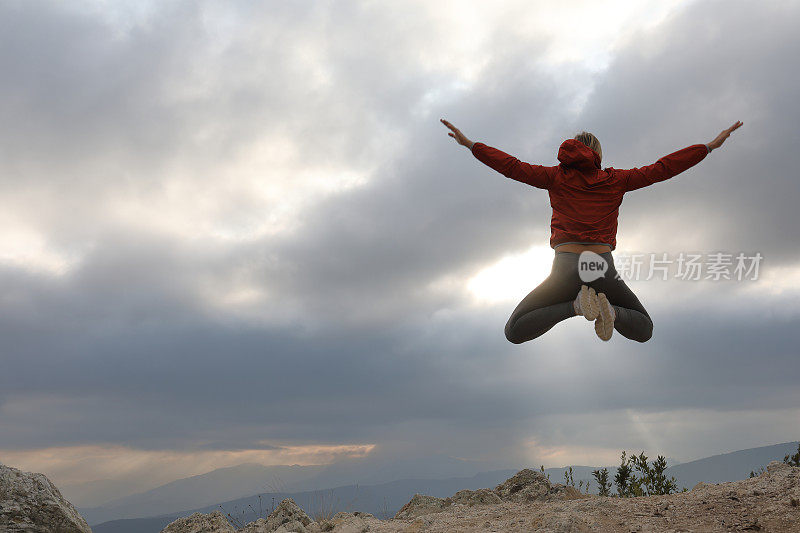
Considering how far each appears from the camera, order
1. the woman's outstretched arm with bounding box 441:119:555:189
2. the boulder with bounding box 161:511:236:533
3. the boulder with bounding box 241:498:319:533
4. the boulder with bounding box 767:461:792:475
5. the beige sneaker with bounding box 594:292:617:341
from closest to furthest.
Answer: the beige sneaker with bounding box 594:292:617:341, the woman's outstretched arm with bounding box 441:119:555:189, the boulder with bounding box 767:461:792:475, the boulder with bounding box 241:498:319:533, the boulder with bounding box 161:511:236:533

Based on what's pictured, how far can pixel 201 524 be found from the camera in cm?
941

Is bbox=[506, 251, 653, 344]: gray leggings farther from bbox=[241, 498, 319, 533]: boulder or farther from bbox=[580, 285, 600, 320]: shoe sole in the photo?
bbox=[241, 498, 319, 533]: boulder

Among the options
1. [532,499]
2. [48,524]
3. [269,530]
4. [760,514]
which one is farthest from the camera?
[532,499]

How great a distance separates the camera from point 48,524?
7895mm

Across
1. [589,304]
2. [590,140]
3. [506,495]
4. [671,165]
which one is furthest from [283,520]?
[671,165]

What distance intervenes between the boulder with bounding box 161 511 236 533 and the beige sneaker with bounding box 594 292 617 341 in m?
5.93

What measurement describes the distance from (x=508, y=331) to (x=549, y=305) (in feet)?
2.14

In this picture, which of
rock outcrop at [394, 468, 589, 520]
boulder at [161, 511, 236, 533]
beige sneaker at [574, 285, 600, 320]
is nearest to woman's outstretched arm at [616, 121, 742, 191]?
beige sneaker at [574, 285, 600, 320]

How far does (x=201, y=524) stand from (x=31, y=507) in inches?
93.9

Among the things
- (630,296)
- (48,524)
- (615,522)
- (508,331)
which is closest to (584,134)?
(630,296)

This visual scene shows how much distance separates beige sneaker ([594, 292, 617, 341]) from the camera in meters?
7.54

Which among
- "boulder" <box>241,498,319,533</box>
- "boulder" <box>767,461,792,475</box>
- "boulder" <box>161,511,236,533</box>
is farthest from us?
"boulder" <box>161,511,236,533</box>

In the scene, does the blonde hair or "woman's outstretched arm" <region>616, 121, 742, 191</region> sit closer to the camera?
"woman's outstretched arm" <region>616, 121, 742, 191</region>

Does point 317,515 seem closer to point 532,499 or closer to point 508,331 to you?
point 532,499
